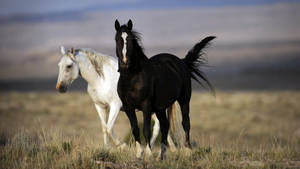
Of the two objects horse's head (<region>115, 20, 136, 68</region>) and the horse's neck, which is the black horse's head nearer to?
horse's head (<region>115, 20, 136, 68</region>)

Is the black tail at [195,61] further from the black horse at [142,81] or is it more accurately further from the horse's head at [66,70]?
the horse's head at [66,70]

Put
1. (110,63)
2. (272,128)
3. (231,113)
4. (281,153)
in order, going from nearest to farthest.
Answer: (281,153), (110,63), (272,128), (231,113)

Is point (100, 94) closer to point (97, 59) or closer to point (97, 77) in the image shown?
point (97, 77)

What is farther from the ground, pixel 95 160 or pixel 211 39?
pixel 211 39

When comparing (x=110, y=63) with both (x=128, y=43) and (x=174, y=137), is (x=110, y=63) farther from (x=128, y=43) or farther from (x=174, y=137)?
(x=128, y=43)

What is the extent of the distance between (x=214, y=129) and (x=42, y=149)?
1931cm

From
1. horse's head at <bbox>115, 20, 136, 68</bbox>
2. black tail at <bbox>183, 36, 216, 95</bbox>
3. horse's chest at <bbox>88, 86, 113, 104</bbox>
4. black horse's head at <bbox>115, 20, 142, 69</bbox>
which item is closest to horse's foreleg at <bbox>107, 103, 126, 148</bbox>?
horse's chest at <bbox>88, 86, 113, 104</bbox>

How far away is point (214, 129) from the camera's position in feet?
84.6

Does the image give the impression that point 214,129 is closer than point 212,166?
No

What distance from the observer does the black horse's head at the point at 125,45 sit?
234 inches

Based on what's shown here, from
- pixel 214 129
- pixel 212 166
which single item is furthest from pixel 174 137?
pixel 214 129

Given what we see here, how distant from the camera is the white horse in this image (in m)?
8.75

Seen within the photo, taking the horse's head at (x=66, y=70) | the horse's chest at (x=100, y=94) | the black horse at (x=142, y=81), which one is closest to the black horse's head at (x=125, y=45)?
the black horse at (x=142, y=81)

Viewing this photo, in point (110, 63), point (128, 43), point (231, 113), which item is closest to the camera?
point (128, 43)
